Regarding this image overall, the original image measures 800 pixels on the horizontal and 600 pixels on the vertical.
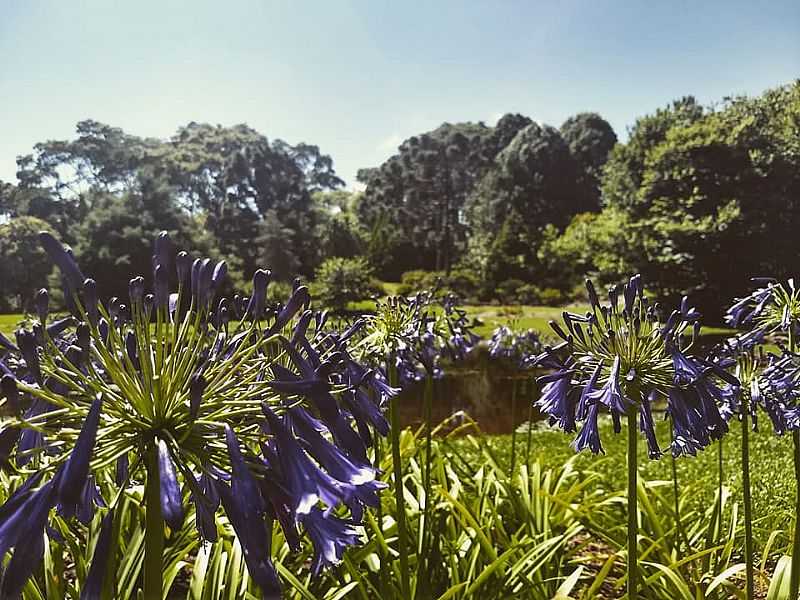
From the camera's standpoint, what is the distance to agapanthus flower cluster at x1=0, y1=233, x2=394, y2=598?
0.98m

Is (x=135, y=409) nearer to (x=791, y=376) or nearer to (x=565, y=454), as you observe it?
(x=791, y=376)

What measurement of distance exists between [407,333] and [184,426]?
1760mm

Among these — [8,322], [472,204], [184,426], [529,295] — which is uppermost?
[472,204]

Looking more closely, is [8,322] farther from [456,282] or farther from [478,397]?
[456,282]

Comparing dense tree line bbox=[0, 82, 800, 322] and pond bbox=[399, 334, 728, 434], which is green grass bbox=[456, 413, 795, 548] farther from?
dense tree line bbox=[0, 82, 800, 322]

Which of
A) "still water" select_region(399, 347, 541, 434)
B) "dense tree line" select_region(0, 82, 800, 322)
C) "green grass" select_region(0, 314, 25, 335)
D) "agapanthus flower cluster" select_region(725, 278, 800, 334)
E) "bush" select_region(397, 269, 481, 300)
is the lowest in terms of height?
"still water" select_region(399, 347, 541, 434)

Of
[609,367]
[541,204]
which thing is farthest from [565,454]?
[541,204]

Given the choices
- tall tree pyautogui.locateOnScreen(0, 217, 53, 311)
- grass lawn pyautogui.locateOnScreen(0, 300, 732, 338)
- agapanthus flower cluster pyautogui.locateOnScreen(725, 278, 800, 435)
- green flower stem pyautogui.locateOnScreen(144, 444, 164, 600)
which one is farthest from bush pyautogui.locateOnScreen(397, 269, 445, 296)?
green flower stem pyautogui.locateOnScreen(144, 444, 164, 600)

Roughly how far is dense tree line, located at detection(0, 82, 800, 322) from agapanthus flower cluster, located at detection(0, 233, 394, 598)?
19782mm

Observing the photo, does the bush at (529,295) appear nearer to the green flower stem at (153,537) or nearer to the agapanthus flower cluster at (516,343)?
the agapanthus flower cluster at (516,343)

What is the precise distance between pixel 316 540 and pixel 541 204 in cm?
3655

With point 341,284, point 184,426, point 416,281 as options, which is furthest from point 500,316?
point 184,426

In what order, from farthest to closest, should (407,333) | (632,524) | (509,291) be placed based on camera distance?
(509,291)
(407,333)
(632,524)

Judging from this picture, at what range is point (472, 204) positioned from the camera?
41.4 meters
